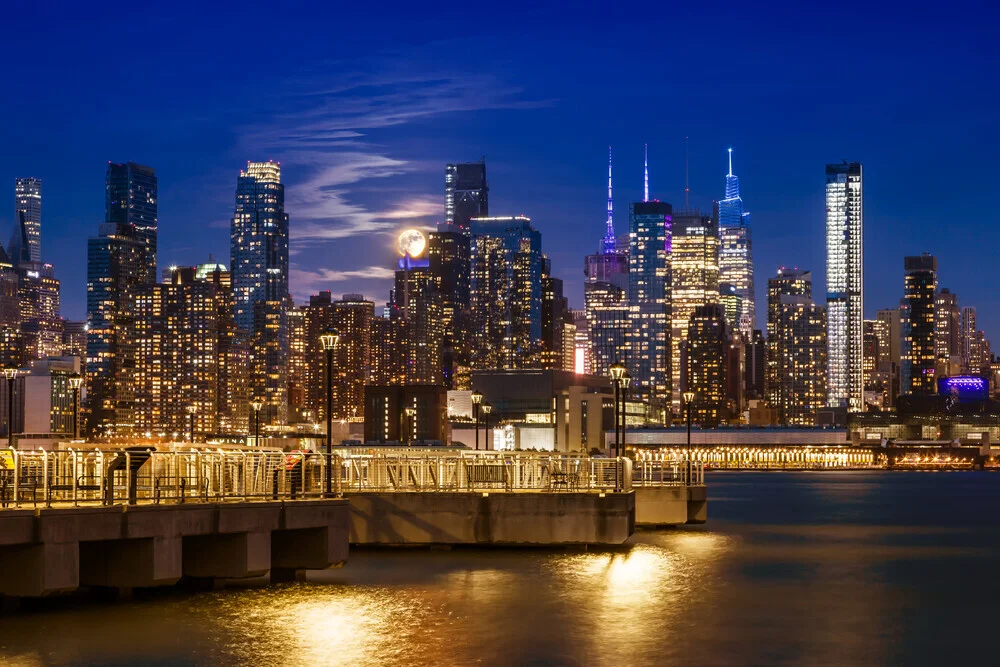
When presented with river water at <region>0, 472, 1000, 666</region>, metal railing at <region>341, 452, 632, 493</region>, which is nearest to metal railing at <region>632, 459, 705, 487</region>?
metal railing at <region>341, 452, 632, 493</region>

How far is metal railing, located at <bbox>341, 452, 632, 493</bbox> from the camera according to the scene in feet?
174

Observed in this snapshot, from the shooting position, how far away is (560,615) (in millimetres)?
36969

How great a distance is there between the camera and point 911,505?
11925 centimetres

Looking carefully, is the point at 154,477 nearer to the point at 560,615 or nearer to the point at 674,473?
the point at 560,615

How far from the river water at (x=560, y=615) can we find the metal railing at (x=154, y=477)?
8.40 feet

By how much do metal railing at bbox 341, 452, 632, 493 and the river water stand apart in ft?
8.80

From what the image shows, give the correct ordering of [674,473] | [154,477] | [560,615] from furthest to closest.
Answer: [674,473] < [154,477] < [560,615]

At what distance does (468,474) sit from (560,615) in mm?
18974

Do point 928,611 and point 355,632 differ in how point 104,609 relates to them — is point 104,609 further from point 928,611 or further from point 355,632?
point 928,611

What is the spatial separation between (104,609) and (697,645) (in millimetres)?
13767

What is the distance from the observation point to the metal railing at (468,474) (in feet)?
174

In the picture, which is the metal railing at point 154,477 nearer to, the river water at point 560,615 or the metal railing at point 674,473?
the river water at point 560,615

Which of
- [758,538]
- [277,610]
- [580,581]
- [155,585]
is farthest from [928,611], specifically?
[758,538]

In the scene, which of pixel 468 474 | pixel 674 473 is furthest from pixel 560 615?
pixel 674 473
